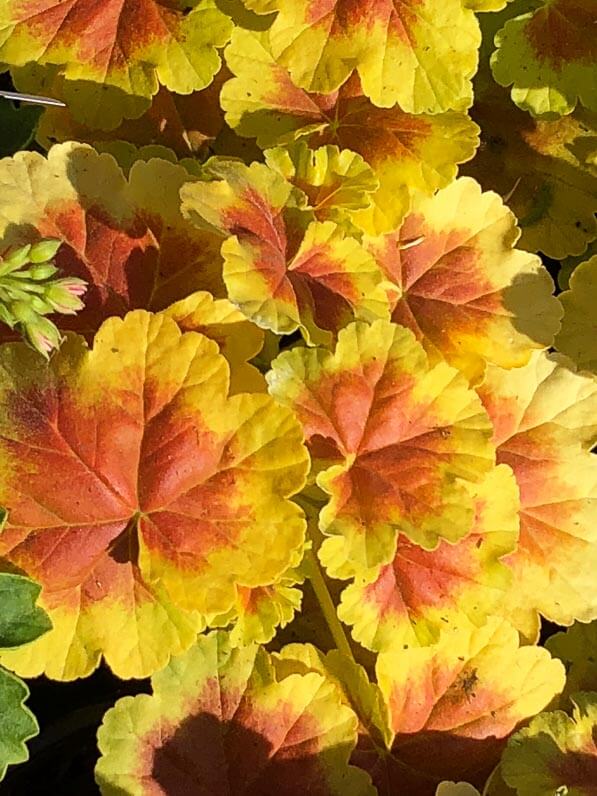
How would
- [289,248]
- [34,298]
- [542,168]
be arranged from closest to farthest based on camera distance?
[34,298], [289,248], [542,168]

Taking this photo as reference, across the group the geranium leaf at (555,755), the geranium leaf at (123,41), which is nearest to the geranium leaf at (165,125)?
the geranium leaf at (123,41)

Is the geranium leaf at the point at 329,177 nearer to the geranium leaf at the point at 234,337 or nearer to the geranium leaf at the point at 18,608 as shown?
the geranium leaf at the point at 234,337

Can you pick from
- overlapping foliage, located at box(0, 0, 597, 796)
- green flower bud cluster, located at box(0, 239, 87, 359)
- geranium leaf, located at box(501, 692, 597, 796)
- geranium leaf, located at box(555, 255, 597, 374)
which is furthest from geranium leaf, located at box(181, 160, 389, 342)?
geranium leaf, located at box(501, 692, 597, 796)

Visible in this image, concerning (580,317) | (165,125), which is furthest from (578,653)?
(165,125)

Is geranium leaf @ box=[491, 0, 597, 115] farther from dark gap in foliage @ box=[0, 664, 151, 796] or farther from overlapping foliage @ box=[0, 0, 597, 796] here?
dark gap in foliage @ box=[0, 664, 151, 796]

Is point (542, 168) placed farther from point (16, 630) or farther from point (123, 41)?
point (16, 630)

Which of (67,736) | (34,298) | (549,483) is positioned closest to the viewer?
(34,298)
